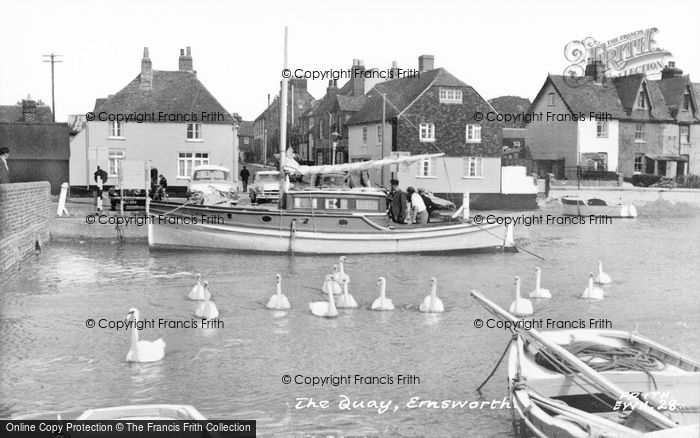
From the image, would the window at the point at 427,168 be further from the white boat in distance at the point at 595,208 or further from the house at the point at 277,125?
the house at the point at 277,125

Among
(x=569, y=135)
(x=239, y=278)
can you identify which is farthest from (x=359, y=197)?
(x=569, y=135)

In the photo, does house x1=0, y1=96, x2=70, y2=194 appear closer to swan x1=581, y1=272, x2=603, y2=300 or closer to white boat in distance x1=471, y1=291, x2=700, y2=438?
swan x1=581, y1=272, x2=603, y2=300

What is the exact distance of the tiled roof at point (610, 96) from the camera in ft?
167

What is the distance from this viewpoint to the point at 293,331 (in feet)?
47.4

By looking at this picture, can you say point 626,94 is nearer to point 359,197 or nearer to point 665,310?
point 359,197

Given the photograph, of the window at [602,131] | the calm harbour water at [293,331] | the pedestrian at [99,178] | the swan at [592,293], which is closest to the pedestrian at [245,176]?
the pedestrian at [99,178]

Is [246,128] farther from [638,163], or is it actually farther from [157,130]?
[638,163]

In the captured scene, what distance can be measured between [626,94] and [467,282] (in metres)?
35.5

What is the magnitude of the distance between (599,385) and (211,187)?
89.8ft

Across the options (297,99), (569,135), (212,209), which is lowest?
(212,209)

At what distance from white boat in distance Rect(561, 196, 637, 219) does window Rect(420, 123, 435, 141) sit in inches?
330

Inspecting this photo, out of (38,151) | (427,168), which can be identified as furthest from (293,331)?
(427,168)

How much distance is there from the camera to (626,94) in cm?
5147

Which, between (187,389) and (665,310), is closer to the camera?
(187,389)
